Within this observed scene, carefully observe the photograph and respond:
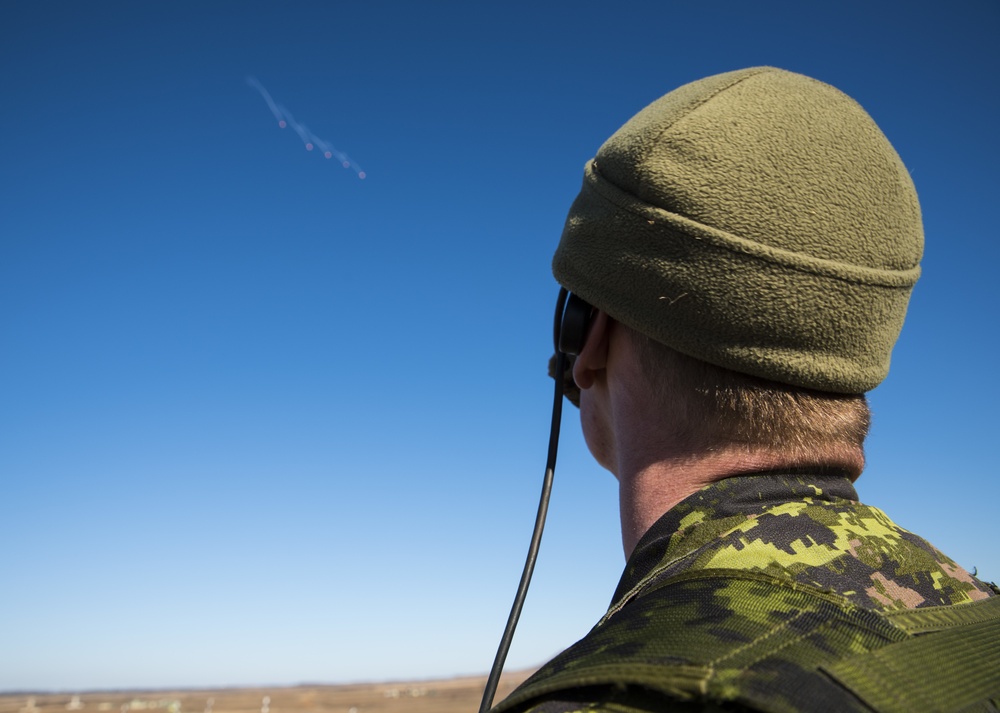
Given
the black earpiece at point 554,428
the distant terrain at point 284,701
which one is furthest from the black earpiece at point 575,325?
the distant terrain at point 284,701

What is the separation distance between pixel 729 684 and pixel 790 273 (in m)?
1.16

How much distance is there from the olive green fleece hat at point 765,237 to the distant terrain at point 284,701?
223ft

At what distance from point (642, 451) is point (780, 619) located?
0.81 meters

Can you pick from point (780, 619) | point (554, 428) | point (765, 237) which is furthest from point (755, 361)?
point (554, 428)

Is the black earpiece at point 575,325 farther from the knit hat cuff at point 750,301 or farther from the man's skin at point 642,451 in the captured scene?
the knit hat cuff at point 750,301

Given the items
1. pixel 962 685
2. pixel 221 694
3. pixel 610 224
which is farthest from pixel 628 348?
pixel 221 694

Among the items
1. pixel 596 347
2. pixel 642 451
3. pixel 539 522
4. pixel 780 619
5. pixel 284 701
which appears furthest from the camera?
pixel 284 701

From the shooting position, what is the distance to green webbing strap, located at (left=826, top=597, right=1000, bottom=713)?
1392 mm

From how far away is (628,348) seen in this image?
236 centimetres

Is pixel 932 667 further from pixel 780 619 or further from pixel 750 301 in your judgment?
pixel 750 301

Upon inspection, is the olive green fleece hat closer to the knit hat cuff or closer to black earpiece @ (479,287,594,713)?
the knit hat cuff

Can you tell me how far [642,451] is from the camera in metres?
2.28

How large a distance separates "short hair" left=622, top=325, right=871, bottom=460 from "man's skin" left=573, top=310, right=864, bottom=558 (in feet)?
0.06

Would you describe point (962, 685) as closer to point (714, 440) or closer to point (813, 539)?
point (813, 539)
